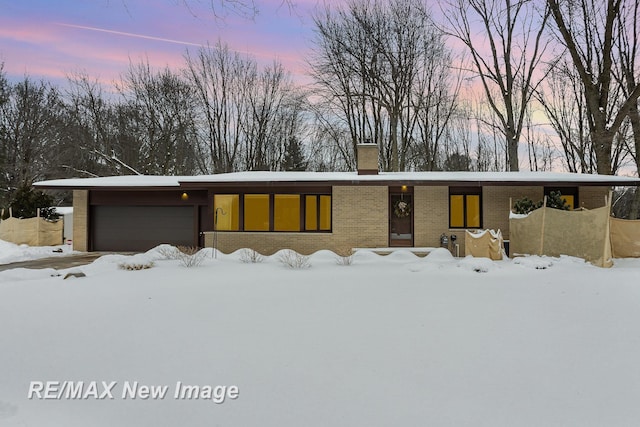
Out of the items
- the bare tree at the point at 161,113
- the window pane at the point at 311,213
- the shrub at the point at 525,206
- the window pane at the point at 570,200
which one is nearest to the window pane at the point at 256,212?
the window pane at the point at 311,213

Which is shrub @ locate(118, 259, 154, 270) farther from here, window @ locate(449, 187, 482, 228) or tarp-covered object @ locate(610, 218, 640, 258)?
tarp-covered object @ locate(610, 218, 640, 258)

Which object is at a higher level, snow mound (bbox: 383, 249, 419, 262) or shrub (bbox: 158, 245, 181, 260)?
shrub (bbox: 158, 245, 181, 260)

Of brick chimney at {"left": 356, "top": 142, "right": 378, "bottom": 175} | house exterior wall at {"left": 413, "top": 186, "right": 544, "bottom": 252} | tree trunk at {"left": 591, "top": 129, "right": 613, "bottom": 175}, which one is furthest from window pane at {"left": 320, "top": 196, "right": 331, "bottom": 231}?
tree trunk at {"left": 591, "top": 129, "right": 613, "bottom": 175}

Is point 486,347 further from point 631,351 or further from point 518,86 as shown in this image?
point 518,86

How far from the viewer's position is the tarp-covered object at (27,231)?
50.9 ft

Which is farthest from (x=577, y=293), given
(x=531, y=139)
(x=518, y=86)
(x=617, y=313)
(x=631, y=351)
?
(x=531, y=139)

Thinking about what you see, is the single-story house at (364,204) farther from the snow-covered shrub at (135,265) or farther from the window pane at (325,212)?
the snow-covered shrub at (135,265)

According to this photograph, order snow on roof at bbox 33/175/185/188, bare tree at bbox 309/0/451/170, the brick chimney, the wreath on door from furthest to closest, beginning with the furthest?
bare tree at bbox 309/0/451/170
snow on roof at bbox 33/175/185/188
the brick chimney
the wreath on door

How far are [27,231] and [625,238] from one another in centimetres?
2197

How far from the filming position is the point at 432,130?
85.2 feet

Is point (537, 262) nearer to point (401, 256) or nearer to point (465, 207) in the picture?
point (401, 256)

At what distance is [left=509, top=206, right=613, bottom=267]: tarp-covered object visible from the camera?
8758mm

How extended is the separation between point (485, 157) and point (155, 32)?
1291 inches

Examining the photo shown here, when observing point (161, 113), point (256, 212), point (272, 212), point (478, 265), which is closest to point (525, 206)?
point (478, 265)
